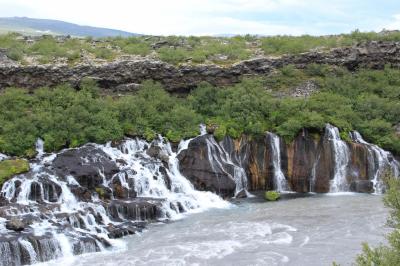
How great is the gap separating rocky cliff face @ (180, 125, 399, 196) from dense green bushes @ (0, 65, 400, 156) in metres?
0.93

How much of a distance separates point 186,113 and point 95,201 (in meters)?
11.3

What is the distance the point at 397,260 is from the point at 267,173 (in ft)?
79.5

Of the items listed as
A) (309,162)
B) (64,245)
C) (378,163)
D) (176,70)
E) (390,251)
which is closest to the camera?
(390,251)

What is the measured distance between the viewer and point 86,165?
33.8 metres

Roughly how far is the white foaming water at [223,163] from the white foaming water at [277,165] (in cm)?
226

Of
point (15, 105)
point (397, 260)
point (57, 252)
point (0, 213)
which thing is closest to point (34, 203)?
point (0, 213)

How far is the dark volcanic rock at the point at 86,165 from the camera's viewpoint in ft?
107

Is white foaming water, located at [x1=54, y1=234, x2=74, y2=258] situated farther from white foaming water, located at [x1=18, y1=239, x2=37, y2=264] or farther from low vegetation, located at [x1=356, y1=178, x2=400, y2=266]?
low vegetation, located at [x1=356, y1=178, x2=400, y2=266]

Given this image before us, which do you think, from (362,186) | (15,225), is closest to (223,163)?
(362,186)

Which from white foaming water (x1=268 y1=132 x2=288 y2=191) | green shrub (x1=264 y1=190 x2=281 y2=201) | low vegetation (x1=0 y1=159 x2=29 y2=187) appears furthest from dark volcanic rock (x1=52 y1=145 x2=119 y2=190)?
white foaming water (x1=268 y1=132 x2=288 y2=191)

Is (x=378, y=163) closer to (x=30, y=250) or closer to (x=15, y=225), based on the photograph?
(x=30, y=250)

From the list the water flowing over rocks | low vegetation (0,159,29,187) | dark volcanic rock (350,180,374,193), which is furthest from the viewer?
dark volcanic rock (350,180,374,193)

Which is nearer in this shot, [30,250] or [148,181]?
[30,250]

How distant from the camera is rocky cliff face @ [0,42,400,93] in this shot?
1698 inches
